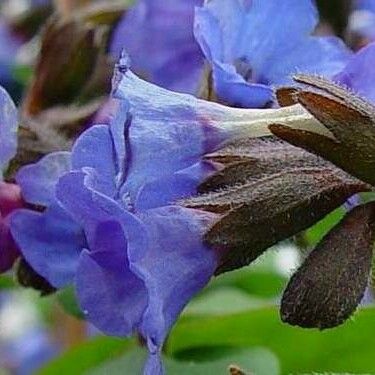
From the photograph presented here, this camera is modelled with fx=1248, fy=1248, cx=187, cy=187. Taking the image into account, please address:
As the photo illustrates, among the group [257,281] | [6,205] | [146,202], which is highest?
[146,202]

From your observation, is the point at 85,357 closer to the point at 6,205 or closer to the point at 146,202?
the point at 6,205

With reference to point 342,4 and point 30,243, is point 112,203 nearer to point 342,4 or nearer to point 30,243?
point 30,243

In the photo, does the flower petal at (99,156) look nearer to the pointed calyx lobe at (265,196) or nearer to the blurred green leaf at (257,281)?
the pointed calyx lobe at (265,196)

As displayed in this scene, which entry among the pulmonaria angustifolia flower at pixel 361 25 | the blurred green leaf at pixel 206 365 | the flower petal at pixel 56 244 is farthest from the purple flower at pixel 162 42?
the flower petal at pixel 56 244

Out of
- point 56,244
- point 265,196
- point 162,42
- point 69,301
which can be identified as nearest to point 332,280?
point 265,196

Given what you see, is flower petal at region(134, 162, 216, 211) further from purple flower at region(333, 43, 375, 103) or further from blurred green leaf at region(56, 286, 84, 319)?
blurred green leaf at region(56, 286, 84, 319)

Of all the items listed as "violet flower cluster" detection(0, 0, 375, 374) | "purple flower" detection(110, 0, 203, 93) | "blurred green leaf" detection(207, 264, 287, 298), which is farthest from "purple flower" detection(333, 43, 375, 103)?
"blurred green leaf" detection(207, 264, 287, 298)

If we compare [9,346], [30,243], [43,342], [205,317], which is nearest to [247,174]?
[30,243]
